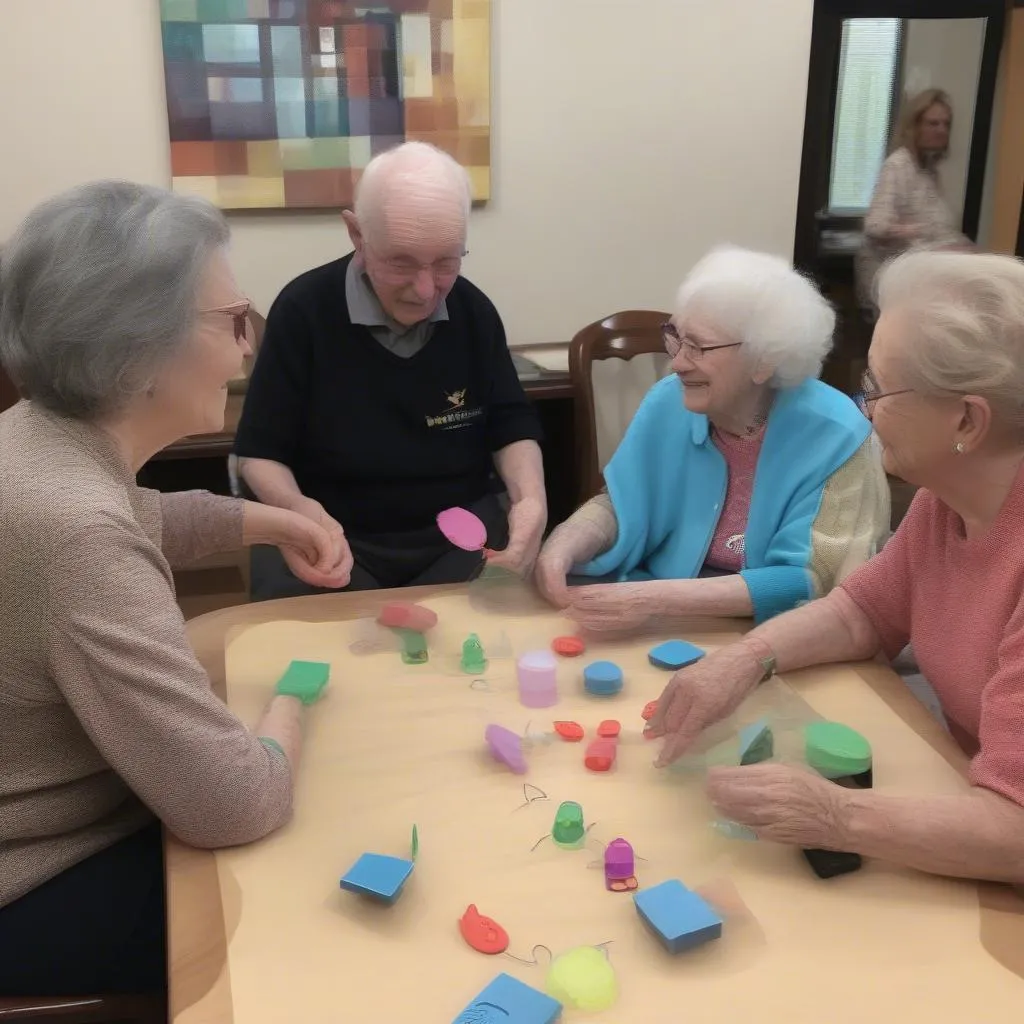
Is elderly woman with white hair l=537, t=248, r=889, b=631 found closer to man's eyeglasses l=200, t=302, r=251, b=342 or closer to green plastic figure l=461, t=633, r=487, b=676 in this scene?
green plastic figure l=461, t=633, r=487, b=676

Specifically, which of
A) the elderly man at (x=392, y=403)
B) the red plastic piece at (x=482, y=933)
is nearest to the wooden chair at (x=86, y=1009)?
→ the red plastic piece at (x=482, y=933)

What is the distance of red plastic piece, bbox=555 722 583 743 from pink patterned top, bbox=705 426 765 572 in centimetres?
71

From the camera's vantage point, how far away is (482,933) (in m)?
1.09

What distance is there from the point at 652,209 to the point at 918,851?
2.95 metres

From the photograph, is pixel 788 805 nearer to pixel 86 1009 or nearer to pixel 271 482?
pixel 86 1009

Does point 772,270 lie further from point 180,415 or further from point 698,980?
point 698,980

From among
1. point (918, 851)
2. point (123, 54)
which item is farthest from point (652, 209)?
point (918, 851)

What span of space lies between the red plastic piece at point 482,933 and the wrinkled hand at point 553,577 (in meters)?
0.84

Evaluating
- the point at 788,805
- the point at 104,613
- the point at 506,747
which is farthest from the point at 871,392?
the point at 104,613

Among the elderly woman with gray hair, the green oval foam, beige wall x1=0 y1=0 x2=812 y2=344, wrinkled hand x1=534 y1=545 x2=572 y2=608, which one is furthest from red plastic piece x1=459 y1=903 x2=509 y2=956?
beige wall x1=0 y1=0 x2=812 y2=344

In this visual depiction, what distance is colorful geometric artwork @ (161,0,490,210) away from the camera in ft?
10.5

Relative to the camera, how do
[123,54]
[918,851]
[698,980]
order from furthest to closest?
[123,54] → [918,851] → [698,980]

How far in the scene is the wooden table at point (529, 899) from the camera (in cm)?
102

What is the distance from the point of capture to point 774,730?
1423mm
